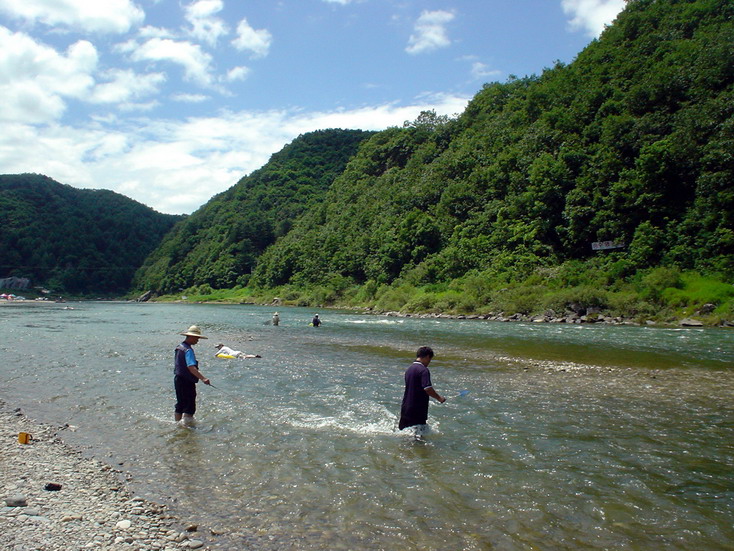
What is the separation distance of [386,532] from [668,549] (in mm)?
3284

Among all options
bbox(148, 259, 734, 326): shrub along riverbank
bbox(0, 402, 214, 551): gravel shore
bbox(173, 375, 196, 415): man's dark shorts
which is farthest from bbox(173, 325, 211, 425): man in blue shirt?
bbox(148, 259, 734, 326): shrub along riverbank

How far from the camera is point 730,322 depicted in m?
35.2

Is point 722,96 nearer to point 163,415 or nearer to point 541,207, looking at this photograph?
point 541,207

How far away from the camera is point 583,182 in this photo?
58.8 meters

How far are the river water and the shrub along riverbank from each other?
73.7 feet

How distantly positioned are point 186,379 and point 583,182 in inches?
2332

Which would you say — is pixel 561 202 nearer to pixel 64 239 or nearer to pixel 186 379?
pixel 186 379

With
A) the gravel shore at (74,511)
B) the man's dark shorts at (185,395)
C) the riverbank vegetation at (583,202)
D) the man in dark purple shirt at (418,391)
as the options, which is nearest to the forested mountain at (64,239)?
the riverbank vegetation at (583,202)

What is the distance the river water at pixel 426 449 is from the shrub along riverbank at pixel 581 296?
73.7 feet

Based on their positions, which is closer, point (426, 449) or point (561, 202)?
point (426, 449)

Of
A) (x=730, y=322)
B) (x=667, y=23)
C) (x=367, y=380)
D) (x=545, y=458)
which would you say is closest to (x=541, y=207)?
(x=730, y=322)

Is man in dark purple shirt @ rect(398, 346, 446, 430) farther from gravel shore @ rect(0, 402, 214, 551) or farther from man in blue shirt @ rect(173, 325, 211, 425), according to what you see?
gravel shore @ rect(0, 402, 214, 551)

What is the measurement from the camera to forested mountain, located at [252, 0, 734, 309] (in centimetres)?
4850

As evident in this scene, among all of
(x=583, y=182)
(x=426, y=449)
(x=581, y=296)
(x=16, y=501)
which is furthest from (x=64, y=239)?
(x=426, y=449)
